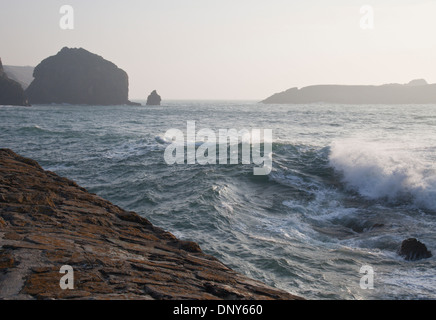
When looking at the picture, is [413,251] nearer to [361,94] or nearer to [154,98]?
[154,98]

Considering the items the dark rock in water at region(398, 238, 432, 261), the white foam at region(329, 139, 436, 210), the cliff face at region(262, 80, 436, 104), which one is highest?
the cliff face at region(262, 80, 436, 104)

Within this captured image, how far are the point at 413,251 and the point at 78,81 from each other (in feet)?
418

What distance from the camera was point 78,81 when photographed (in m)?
120

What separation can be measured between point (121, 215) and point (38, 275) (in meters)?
2.49

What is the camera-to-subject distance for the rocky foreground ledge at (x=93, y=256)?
328 cm

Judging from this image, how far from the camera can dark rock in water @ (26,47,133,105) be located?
115 meters

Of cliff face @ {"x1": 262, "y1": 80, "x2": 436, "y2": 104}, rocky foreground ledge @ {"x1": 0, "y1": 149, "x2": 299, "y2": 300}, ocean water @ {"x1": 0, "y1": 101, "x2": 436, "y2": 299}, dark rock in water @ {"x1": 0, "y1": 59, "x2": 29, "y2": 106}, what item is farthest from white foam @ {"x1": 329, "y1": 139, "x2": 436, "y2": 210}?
cliff face @ {"x1": 262, "y1": 80, "x2": 436, "y2": 104}

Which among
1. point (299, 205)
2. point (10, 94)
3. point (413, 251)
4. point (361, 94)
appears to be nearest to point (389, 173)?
point (299, 205)

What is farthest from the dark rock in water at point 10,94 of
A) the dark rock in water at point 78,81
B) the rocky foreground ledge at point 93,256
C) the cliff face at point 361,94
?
the cliff face at point 361,94

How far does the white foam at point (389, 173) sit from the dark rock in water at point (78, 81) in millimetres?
115709

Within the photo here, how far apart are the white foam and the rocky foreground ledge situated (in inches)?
360

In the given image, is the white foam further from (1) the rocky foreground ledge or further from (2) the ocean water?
(1) the rocky foreground ledge

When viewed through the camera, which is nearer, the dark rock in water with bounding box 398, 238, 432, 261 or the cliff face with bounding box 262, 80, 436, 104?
the dark rock in water with bounding box 398, 238, 432, 261
